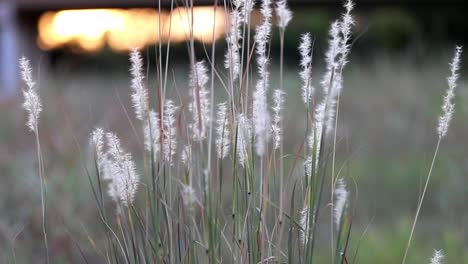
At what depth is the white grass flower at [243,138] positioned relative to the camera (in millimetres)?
1490

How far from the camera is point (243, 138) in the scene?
1.51m

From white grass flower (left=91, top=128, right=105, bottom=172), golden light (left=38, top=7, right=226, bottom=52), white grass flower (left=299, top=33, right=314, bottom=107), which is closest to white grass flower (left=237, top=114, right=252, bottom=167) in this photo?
white grass flower (left=299, top=33, right=314, bottom=107)

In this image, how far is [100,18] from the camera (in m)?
11.4

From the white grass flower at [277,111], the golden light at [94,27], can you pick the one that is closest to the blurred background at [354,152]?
the white grass flower at [277,111]

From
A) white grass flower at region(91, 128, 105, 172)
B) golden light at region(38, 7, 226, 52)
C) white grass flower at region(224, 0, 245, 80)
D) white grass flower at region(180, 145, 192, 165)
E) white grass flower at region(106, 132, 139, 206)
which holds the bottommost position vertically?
white grass flower at region(106, 132, 139, 206)

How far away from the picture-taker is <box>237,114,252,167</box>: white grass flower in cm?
149

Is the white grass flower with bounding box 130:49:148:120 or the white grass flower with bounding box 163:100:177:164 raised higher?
the white grass flower with bounding box 130:49:148:120

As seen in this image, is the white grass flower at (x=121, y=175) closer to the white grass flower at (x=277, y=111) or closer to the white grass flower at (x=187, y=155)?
the white grass flower at (x=187, y=155)

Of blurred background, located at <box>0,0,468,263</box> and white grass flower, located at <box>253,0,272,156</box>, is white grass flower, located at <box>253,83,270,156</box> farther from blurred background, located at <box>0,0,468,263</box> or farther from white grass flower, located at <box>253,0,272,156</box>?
blurred background, located at <box>0,0,468,263</box>

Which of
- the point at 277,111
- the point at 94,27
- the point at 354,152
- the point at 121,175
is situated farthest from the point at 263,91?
the point at 94,27

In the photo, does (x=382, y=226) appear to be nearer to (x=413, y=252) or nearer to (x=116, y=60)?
(x=413, y=252)

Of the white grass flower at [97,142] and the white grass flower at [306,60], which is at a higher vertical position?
the white grass flower at [306,60]

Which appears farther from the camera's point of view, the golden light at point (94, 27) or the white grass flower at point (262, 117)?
the golden light at point (94, 27)

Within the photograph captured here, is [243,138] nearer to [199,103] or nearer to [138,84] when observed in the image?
[199,103]
